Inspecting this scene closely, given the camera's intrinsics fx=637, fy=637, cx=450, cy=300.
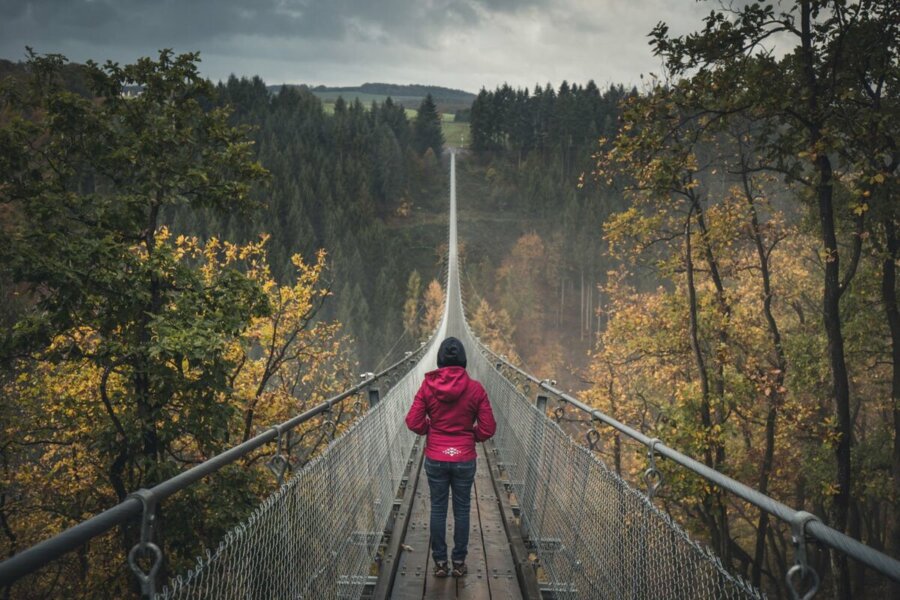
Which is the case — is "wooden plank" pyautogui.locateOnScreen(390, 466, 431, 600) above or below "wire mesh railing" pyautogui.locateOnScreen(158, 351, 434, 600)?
below

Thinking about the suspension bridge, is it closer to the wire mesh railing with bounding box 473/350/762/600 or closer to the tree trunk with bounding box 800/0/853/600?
the wire mesh railing with bounding box 473/350/762/600

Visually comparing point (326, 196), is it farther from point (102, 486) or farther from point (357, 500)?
point (357, 500)

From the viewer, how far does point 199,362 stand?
26.3 ft

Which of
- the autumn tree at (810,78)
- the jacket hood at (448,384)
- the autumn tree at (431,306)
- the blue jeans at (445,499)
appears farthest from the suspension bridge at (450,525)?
the autumn tree at (431,306)

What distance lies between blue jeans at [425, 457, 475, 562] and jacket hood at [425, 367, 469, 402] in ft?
1.39

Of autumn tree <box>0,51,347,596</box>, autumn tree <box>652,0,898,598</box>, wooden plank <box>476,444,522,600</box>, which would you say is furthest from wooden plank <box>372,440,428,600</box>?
autumn tree <box>652,0,898,598</box>

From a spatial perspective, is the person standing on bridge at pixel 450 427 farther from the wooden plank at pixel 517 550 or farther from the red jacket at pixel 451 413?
the wooden plank at pixel 517 550

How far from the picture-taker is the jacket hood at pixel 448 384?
395 centimetres

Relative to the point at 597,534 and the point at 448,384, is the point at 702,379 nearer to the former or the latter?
the point at 448,384

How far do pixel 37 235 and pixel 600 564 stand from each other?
7.67 m

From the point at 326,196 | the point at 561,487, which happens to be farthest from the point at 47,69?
the point at 326,196

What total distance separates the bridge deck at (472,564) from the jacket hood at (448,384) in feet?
3.83

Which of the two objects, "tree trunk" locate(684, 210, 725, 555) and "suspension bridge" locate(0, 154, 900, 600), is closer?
"suspension bridge" locate(0, 154, 900, 600)

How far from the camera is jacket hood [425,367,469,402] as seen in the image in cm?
395
